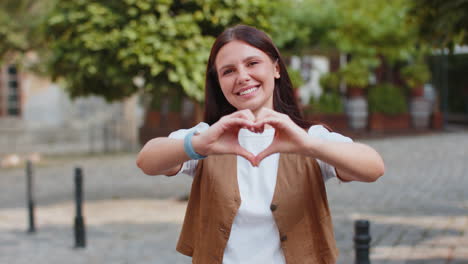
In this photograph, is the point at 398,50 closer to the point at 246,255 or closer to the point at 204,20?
the point at 204,20

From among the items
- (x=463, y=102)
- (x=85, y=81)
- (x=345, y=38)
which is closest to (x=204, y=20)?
(x=85, y=81)

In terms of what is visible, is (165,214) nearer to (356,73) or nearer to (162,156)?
(162,156)

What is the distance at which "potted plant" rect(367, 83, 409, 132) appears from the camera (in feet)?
66.5

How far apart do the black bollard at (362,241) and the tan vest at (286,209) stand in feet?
6.44

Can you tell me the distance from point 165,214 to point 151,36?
267 centimetres

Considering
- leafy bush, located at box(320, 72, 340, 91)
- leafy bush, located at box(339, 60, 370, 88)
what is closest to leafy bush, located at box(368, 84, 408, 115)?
leafy bush, located at box(320, 72, 340, 91)

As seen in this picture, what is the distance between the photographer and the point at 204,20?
8.30 meters

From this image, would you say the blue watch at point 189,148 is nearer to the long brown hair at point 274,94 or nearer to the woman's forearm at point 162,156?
the woman's forearm at point 162,156

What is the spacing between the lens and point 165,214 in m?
8.64

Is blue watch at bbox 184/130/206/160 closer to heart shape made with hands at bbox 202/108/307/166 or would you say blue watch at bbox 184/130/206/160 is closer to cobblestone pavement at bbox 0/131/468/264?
heart shape made with hands at bbox 202/108/307/166

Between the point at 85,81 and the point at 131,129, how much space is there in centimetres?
1216

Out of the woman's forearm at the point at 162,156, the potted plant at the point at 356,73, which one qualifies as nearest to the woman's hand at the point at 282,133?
the woman's forearm at the point at 162,156

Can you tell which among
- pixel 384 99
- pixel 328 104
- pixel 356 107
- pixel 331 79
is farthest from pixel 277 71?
pixel 384 99

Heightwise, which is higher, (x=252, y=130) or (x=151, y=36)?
(x=151, y=36)
